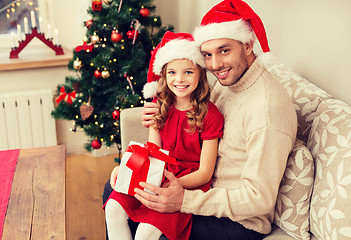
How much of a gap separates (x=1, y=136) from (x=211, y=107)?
208cm

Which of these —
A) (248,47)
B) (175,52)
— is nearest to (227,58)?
(248,47)

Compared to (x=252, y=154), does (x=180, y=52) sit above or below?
above

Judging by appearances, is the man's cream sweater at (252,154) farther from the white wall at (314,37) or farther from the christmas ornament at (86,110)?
the christmas ornament at (86,110)

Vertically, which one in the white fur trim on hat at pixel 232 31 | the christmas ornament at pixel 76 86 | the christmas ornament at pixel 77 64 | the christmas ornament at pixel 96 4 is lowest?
the christmas ornament at pixel 76 86

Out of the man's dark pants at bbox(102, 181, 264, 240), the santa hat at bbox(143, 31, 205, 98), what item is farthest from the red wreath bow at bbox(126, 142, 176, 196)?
the santa hat at bbox(143, 31, 205, 98)

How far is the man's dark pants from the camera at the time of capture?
1.50 m

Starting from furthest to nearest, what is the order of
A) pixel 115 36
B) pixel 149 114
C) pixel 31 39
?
1. pixel 31 39
2. pixel 115 36
3. pixel 149 114

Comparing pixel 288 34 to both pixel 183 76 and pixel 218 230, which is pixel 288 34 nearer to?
pixel 183 76

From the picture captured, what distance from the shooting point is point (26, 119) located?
315cm

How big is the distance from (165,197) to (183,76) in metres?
0.47

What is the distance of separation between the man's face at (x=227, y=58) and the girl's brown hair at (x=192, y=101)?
10 cm

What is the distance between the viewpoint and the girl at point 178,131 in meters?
1.51

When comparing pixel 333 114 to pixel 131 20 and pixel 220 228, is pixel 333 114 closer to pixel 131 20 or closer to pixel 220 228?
pixel 220 228

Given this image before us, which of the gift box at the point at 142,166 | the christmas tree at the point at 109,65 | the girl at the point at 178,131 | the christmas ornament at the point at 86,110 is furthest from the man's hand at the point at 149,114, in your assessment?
the christmas ornament at the point at 86,110
